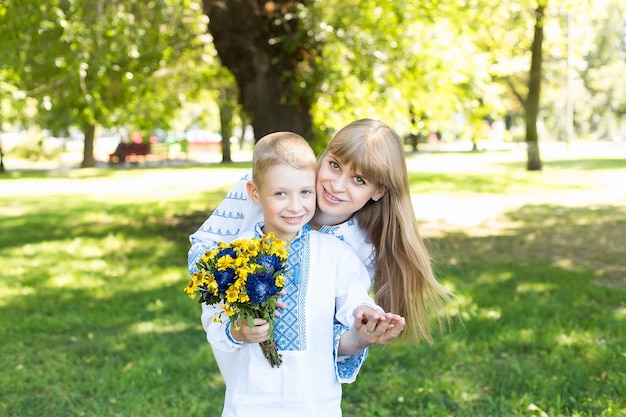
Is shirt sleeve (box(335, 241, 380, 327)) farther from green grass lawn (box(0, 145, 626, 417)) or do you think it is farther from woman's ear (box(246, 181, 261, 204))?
green grass lawn (box(0, 145, 626, 417))

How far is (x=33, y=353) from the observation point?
5559 mm

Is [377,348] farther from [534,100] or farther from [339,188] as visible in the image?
[534,100]

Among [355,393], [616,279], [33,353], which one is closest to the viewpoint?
[355,393]

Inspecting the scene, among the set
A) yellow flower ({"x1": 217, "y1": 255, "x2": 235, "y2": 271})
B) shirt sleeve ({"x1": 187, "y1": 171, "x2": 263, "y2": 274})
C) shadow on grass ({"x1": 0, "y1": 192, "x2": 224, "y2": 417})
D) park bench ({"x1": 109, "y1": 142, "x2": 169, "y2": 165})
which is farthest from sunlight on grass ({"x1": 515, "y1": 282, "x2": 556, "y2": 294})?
park bench ({"x1": 109, "y1": 142, "x2": 169, "y2": 165})

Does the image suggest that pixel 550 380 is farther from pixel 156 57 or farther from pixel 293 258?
pixel 156 57

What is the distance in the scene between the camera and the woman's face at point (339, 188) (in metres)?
2.58

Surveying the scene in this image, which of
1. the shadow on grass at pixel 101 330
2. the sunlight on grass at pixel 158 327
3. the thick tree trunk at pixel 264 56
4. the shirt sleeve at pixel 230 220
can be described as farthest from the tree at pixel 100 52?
the shirt sleeve at pixel 230 220

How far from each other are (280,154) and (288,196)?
0.14 metres

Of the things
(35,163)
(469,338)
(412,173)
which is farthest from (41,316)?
(35,163)

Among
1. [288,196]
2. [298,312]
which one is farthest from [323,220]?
[298,312]

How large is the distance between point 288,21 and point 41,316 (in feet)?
15.4

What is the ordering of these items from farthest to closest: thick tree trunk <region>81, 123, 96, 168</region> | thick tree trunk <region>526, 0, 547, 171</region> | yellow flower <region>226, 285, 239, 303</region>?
1. thick tree trunk <region>81, 123, 96, 168</region>
2. thick tree trunk <region>526, 0, 547, 171</region>
3. yellow flower <region>226, 285, 239, 303</region>

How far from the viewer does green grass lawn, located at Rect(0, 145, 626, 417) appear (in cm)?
457

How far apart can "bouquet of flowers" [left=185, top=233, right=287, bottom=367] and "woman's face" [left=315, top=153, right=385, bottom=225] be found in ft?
1.18
